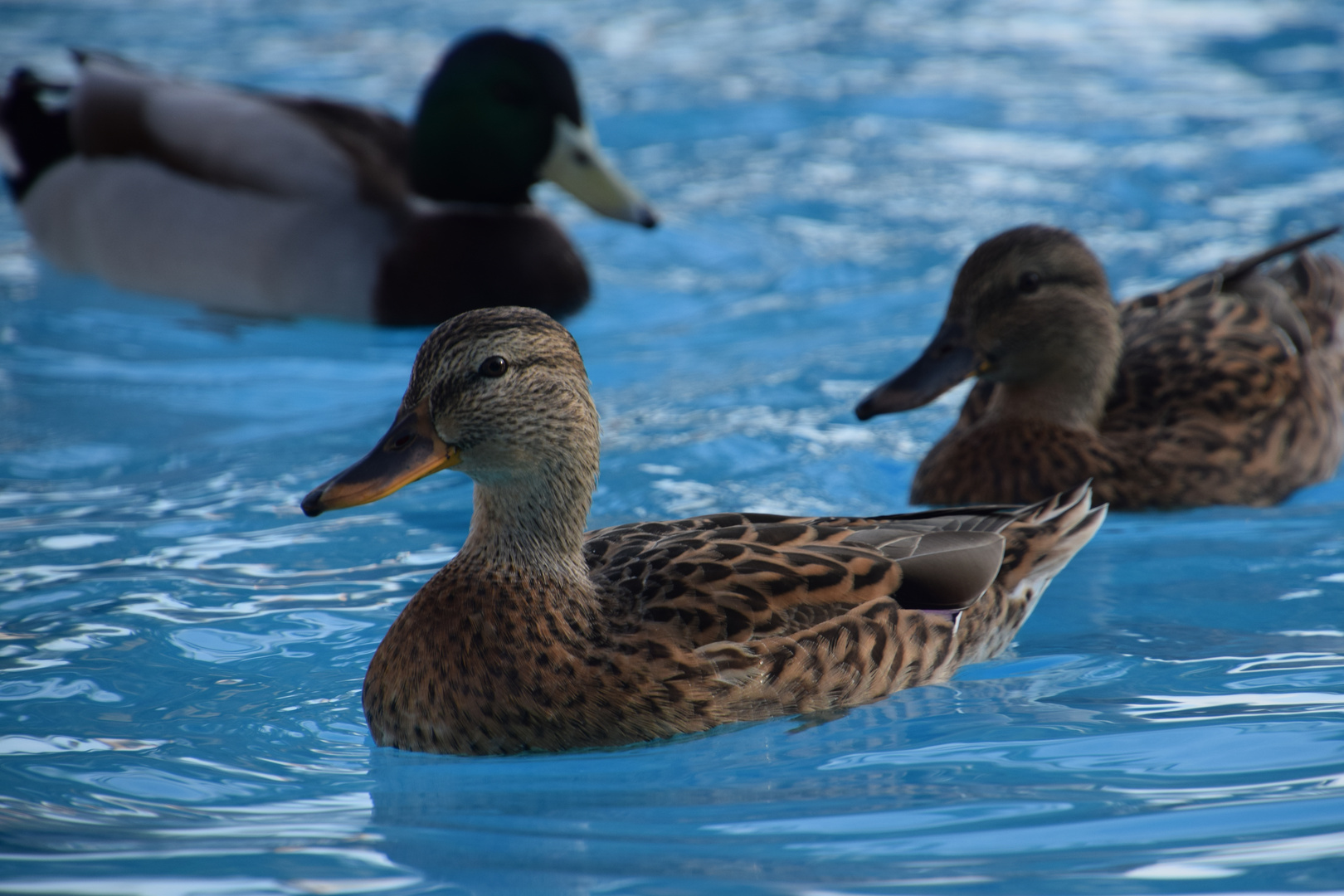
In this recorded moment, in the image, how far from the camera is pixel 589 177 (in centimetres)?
811

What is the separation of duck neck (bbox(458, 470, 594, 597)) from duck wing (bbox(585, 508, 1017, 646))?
5.8 inches

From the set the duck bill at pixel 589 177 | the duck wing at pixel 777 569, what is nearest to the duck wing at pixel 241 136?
the duck bill at pixel 589 177

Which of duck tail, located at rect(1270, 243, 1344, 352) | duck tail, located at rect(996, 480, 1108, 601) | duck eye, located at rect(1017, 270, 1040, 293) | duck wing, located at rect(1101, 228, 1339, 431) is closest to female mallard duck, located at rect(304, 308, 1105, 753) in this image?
duck tail, located at rect(996, 480, 1108, 601)

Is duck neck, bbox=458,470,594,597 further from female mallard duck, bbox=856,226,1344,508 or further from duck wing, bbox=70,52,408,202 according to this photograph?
duck wing, bbox=70,52,408,202

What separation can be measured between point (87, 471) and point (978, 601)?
12.0ft

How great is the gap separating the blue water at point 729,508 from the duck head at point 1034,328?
0.55 meters

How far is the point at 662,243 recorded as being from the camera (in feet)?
30.5

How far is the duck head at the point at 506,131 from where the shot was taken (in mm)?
7992

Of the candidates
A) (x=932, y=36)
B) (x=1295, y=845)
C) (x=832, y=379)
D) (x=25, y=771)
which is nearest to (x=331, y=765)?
(x=25, y=771)

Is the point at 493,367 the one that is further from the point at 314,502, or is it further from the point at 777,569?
the point at 777,569

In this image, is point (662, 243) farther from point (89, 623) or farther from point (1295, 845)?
point (1295, 845)

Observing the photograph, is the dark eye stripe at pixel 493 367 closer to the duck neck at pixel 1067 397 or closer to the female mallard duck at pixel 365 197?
the duck neck at pixel 1067 397

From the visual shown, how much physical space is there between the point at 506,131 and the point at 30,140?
118 inches

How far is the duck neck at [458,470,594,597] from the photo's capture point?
3.94 m
